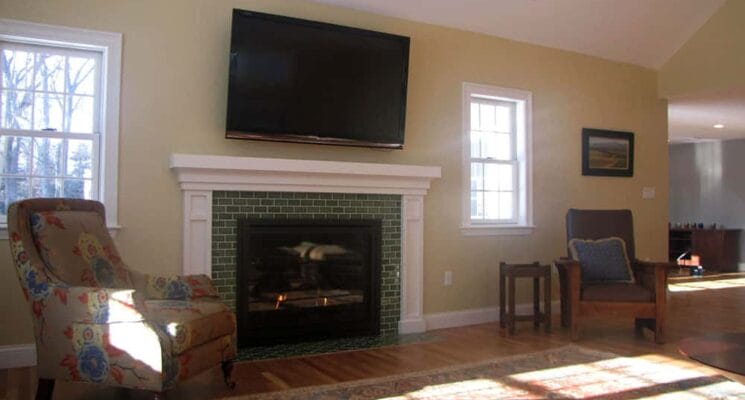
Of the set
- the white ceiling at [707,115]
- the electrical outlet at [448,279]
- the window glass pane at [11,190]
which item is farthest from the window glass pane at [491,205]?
the window glass pane at [11,190]

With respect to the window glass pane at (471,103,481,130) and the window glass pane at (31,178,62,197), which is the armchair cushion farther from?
the window glass pane at (471,103,481,130)

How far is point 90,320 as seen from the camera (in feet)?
9.05

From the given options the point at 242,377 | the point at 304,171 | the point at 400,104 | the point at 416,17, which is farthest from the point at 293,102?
the point at 242,377

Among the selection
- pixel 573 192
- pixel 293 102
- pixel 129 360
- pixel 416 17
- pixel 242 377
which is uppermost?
pixel 416 17

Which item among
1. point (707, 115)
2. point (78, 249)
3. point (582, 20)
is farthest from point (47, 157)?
point (707, 115)

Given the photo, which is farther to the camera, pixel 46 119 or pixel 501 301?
pixel 501 301

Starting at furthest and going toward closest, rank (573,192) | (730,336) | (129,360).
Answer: (573,192) < (730,336) < (129,360)

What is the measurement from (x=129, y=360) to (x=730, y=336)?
2817 mm

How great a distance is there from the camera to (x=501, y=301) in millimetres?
5008

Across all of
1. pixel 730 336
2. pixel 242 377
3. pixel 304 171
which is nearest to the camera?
pixel 730 336

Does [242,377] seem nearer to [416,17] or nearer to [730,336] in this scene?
[730,336]

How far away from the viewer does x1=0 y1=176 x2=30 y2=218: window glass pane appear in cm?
368

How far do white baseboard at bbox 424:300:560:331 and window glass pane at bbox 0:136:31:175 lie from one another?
119 inches

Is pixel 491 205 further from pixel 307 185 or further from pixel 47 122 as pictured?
pixel 47 122
